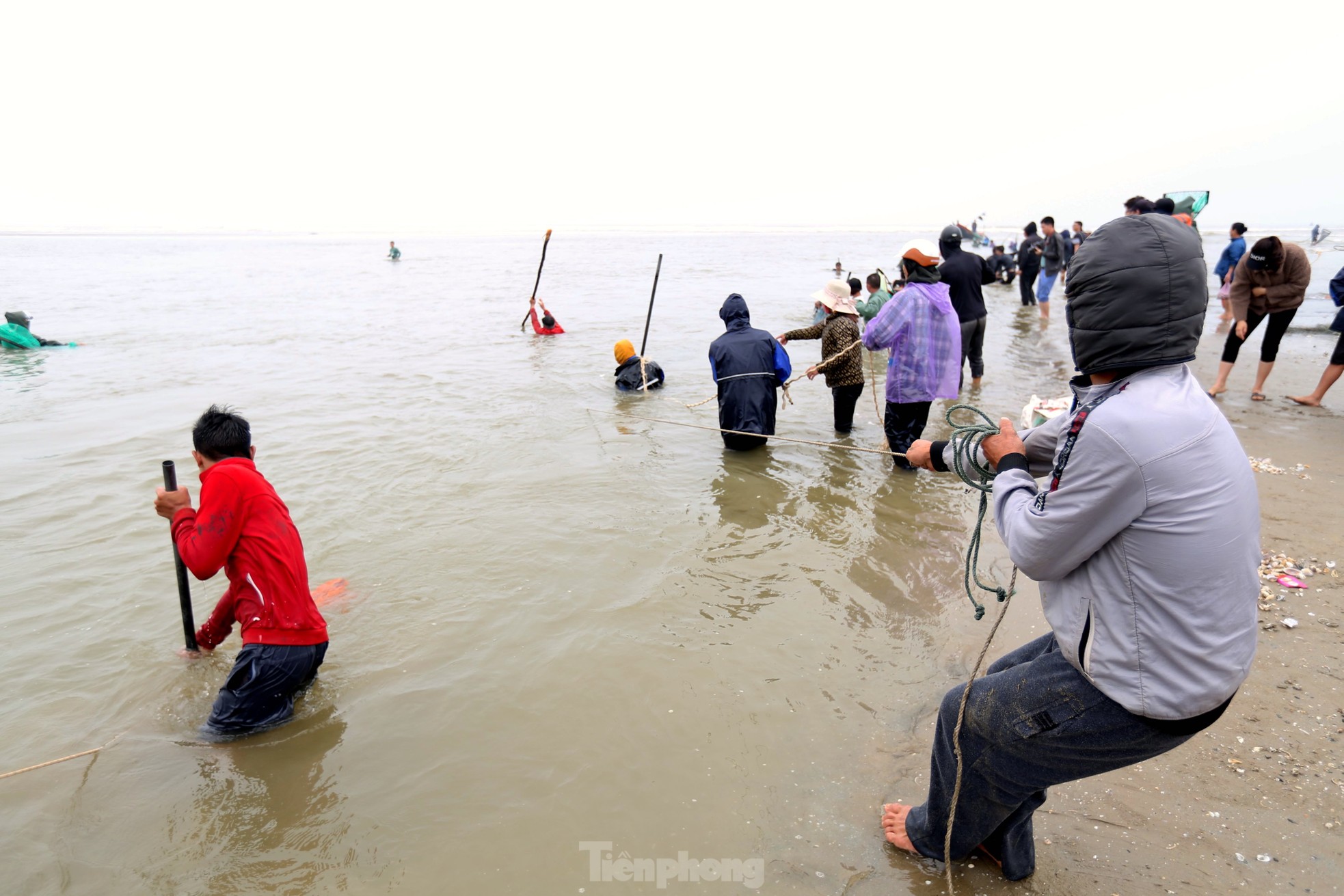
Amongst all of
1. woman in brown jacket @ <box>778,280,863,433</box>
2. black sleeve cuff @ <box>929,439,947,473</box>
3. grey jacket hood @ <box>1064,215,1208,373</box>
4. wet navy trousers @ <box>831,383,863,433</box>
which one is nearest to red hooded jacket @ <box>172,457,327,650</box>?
black sleeve cuff @ <box>929,439,947,473</box>

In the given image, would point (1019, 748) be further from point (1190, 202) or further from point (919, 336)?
point (1190, 202)

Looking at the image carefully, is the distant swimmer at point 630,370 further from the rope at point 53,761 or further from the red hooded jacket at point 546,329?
the rope at point 53,761

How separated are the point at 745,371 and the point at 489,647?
3.87 meters

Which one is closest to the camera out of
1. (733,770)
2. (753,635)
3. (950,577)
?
(733,770)

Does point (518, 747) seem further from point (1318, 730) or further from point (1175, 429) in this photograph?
point (1318, 730)

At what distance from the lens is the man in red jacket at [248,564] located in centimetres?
319

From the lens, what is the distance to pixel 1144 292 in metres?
1.66

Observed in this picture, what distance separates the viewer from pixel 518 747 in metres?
3.38

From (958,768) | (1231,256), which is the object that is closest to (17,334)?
(958,768)

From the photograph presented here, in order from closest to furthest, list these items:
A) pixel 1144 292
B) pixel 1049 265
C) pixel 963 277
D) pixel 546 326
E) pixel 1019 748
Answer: pixel 1144 292 < pixel 1019 748 < pixel 963 277 < pixel 546 326 < pixel 1049 265

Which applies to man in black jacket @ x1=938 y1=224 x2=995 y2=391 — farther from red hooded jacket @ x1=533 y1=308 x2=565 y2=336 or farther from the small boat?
red hooded jacket @ x1=533 y1=308 x2=565 y2=336

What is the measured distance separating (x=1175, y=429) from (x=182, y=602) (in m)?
4.36

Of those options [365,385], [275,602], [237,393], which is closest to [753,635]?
[275,602]

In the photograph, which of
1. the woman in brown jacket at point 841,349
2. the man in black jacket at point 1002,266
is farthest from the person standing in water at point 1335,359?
the man in black jacket at point 1002,266
